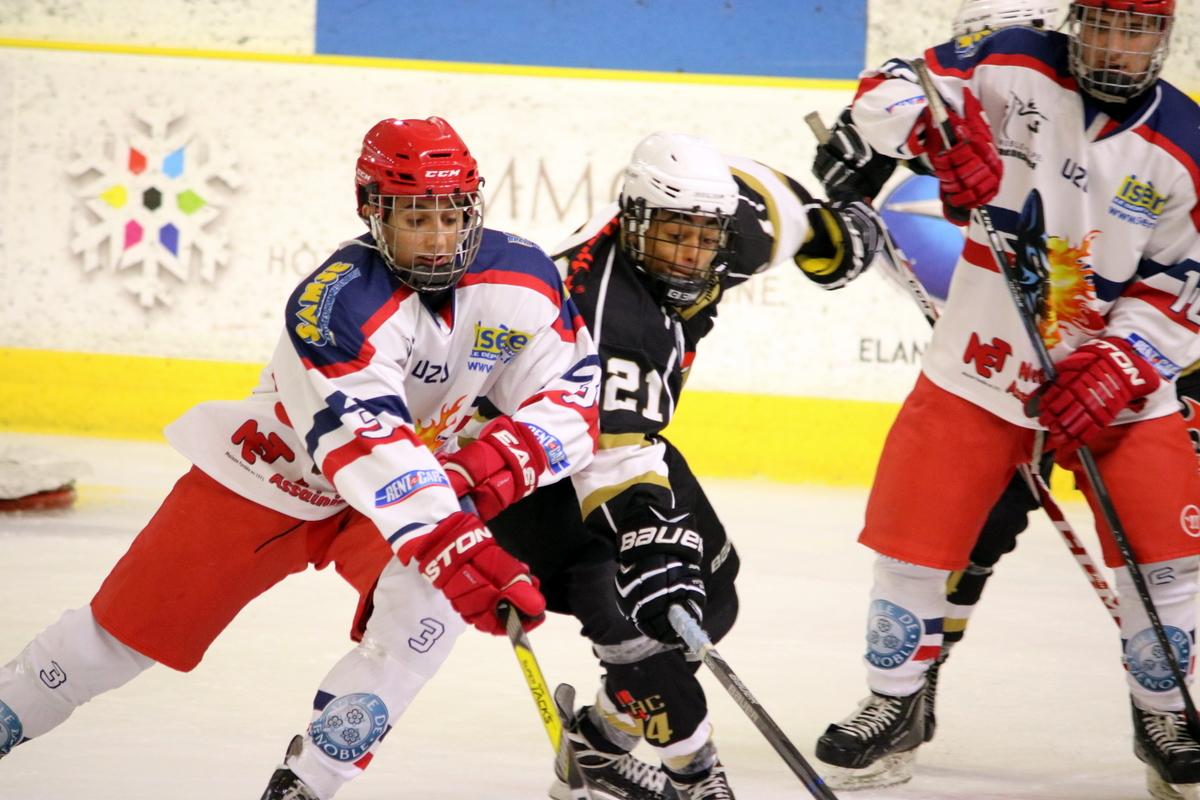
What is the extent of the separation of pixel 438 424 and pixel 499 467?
20 centimetres

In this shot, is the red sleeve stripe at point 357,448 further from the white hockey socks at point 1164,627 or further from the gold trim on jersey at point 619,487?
the white hockey socks at point 1164,627

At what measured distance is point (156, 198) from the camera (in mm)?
6254

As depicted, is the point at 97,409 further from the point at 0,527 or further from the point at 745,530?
the point at 745,530

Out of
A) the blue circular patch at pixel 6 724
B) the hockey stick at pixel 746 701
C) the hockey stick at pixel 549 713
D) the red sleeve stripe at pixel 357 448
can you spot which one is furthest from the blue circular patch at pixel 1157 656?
the blue circular patch at pixel 6 724

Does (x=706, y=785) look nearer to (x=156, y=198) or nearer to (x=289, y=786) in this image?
(x=289, y=786)

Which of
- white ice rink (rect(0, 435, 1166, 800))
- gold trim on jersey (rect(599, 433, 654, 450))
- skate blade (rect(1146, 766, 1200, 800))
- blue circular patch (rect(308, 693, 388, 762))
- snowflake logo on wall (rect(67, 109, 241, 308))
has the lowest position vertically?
snowflake logo on wall (rect(67, 109, 241, 308))

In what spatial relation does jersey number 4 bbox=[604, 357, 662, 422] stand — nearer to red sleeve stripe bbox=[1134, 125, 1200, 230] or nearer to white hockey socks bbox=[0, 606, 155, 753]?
white hockey socks bbox=[0, 606, 155, 753]

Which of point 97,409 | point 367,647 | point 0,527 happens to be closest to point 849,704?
point 367,647

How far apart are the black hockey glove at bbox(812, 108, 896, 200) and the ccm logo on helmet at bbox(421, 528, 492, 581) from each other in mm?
1088

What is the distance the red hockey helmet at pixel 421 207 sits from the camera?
2.07m

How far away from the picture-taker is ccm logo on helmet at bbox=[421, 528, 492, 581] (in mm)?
1904

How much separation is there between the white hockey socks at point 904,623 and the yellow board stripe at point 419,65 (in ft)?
12.4

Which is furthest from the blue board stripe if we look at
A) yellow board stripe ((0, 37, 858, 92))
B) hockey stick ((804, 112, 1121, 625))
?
hockey stick ((804, 112, 1121, 625))

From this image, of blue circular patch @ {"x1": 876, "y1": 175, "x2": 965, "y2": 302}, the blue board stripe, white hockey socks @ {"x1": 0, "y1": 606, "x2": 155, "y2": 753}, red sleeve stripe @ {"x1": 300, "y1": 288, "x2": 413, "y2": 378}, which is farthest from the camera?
the blue board stripe
